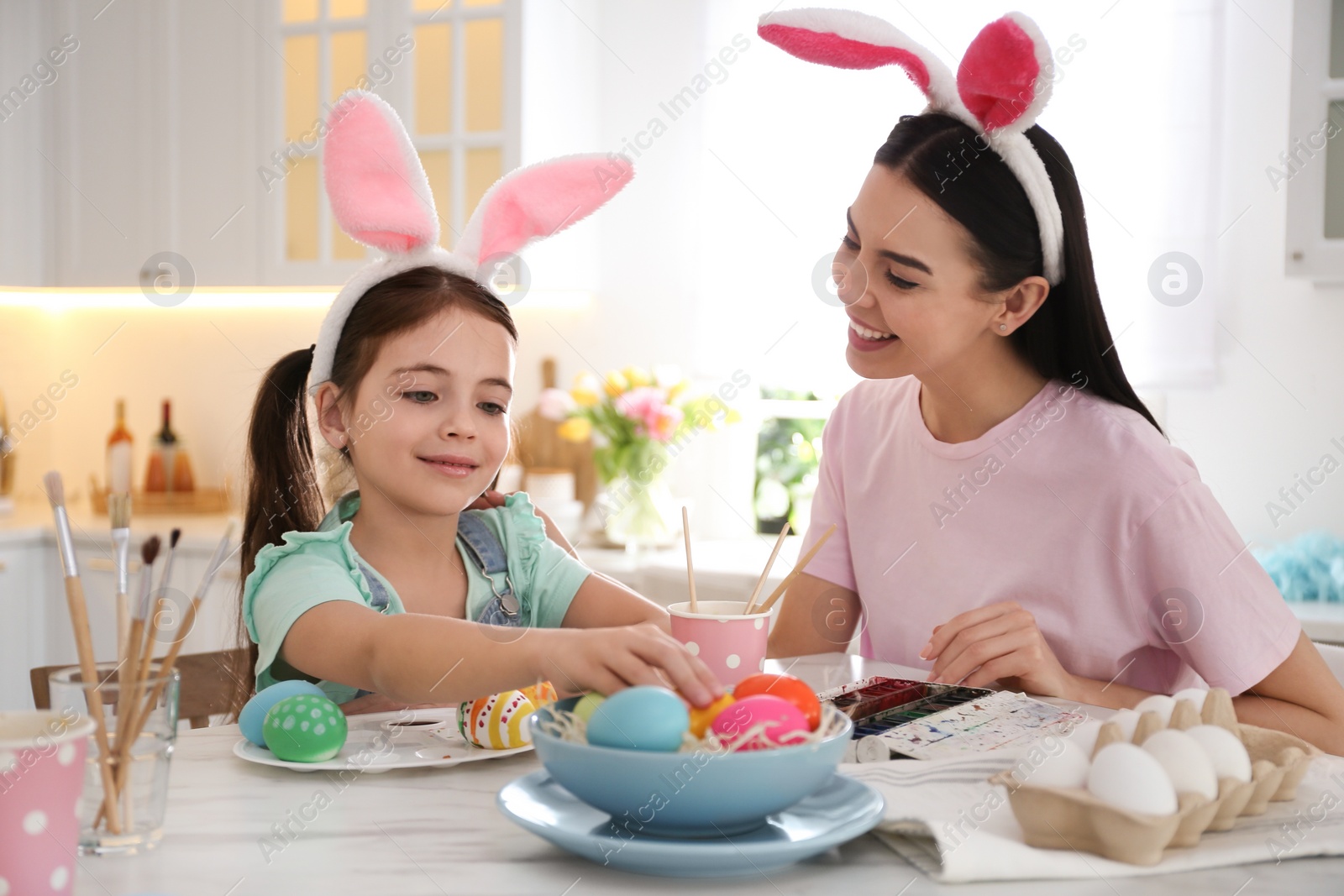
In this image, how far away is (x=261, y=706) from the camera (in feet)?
3.16

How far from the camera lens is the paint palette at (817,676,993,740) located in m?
0.97

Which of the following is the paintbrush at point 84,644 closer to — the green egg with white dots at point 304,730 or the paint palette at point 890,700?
the green egg with white dots at point 304,730

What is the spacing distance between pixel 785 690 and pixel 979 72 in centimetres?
85

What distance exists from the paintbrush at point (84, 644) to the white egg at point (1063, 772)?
548 millimetres

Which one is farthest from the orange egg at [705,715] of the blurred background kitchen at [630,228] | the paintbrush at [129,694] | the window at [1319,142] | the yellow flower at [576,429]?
the yellow flower at [576,429]

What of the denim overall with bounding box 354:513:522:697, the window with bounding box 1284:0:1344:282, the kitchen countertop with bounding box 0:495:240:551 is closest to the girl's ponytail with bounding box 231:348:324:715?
the denim overall with bounding box 354:513:522:697

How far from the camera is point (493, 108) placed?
9.66 feet

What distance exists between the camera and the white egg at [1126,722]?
76 centimetres

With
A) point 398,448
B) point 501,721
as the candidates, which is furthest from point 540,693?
point 398,448

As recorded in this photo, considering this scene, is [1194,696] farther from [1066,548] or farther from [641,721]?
[1066,548]

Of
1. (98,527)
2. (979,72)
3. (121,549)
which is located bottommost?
(98,527)

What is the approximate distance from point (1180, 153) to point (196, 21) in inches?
99.5

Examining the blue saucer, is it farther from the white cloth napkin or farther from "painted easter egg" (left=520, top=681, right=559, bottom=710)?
"painted easter egg" (left=520, top=681, right=559, bottom=710)

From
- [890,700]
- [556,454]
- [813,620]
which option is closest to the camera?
[890,700]
